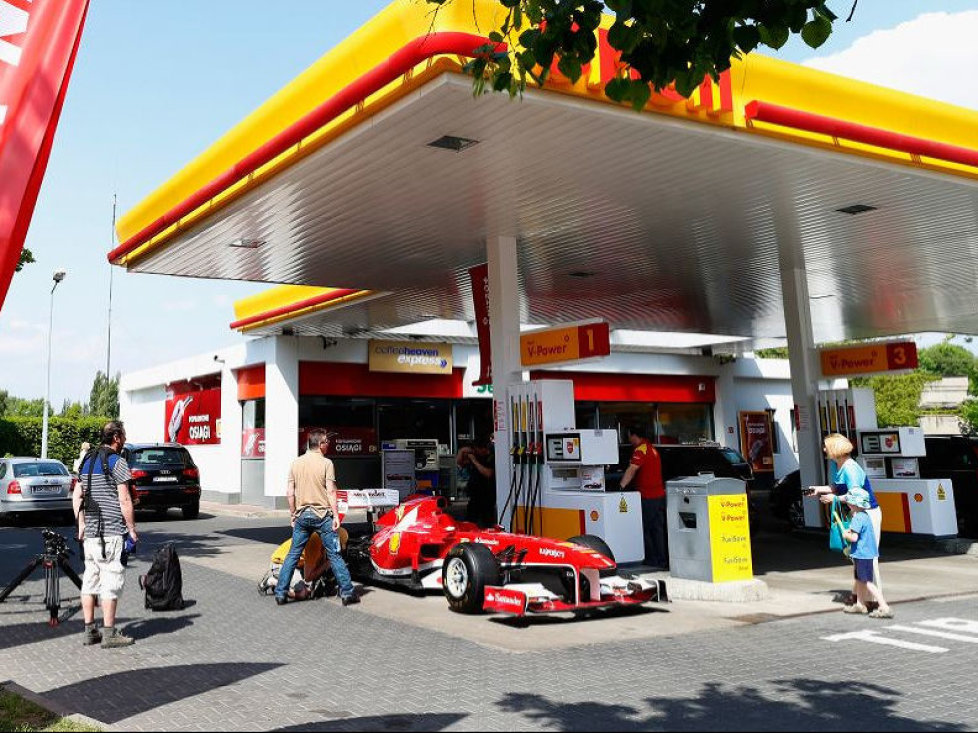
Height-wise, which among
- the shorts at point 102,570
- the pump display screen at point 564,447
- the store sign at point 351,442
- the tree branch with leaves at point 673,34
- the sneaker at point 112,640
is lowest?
the sneaker at point 112,640

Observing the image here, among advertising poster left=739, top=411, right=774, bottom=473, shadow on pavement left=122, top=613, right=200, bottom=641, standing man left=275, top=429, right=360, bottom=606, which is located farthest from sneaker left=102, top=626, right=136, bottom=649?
advertising poster left=739, top=411, right=774, bottom=473

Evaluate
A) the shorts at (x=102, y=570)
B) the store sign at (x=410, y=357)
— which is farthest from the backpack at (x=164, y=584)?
the store sign at (x=410, y=357)

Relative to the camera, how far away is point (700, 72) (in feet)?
15.5

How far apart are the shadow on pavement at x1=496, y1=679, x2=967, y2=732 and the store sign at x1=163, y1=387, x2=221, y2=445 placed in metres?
21.5

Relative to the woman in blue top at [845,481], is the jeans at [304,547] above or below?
below

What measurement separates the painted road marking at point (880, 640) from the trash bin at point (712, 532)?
186cm

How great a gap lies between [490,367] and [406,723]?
8.57m

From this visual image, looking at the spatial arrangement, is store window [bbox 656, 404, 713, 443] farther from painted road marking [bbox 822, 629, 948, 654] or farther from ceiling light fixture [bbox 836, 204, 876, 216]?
painted road marking [bbox 822, 629, 948, 654]

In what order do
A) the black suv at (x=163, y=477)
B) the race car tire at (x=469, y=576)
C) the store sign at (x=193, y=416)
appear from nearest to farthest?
the race car tire at (x=469, y=576)
the black suv at (x=163, y=477)
the store sign at (x=193, y=416)

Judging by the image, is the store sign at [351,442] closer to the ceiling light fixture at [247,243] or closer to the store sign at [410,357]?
the store sign at [410,357]

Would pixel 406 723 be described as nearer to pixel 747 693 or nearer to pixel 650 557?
pixel 747 693

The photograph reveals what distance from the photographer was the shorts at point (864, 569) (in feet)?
25.9

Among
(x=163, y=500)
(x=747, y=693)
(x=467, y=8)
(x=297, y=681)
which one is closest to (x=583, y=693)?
(x=747, y=693)

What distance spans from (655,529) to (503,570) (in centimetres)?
322
